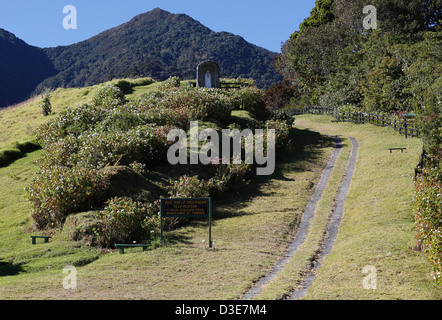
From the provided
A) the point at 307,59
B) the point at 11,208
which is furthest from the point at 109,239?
the point at 307,59

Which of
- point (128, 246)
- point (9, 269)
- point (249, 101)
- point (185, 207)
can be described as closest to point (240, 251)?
point (185, 207)

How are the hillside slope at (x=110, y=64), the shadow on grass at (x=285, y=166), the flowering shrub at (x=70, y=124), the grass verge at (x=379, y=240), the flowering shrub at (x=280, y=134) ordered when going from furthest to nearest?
the hillside slope at (x=110, y=64)
the flowering shrub at (x=280, y=134)
the flowering shrub at (x=70, y=124)
the shadow on grass at (x=285, y=166)
the grass verge at (x=379, y=240)

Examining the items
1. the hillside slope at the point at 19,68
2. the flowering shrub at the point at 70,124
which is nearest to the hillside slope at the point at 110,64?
the hillside slope at the point at 19,68

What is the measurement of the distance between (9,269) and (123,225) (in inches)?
155

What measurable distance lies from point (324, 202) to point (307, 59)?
4538 centimetres

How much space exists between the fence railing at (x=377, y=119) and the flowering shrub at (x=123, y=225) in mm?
23367

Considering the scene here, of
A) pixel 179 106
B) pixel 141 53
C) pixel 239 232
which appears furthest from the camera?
pixel 141 53

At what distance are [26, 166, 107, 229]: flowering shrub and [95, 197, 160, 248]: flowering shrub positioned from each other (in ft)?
4.95

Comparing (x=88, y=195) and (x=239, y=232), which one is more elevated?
(x=88, y=195)

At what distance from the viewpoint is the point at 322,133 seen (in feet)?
129

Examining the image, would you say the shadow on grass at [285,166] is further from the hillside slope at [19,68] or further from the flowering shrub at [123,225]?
the hillside slope at [19,68]

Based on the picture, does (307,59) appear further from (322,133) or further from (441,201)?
(441,201)

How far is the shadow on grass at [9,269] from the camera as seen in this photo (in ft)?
42.2

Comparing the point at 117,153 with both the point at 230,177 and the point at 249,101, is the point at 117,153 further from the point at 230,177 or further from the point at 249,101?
the point at 249,101
